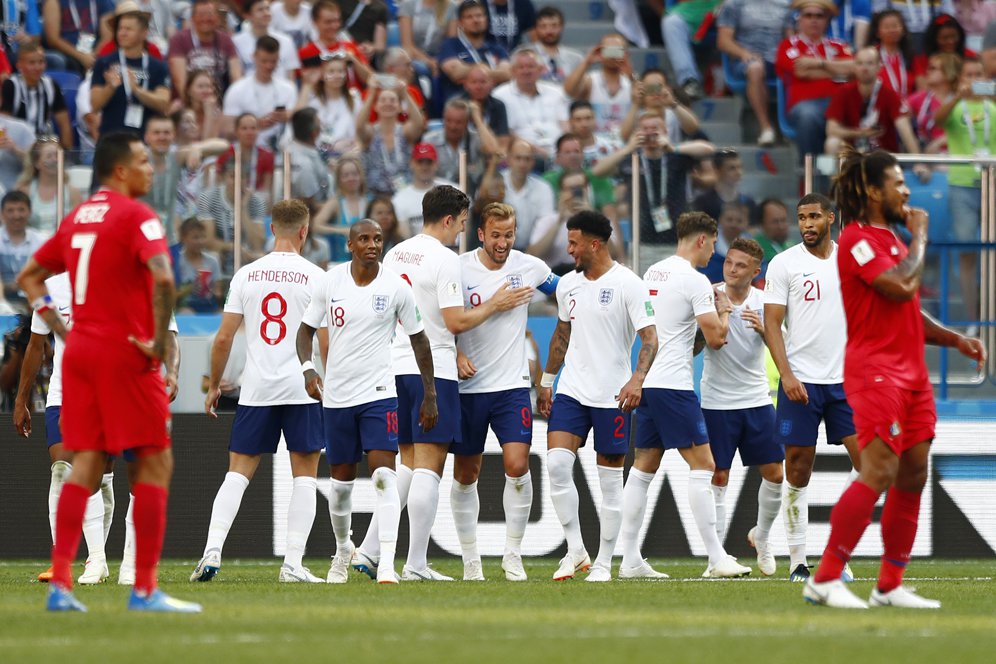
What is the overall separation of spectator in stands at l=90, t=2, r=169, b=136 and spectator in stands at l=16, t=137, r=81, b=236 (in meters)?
2.88

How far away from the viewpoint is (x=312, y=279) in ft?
36.8

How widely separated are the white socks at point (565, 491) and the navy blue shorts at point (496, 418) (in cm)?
25

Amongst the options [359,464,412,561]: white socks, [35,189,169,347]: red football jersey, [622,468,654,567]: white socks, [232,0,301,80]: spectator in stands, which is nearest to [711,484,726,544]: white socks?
[622,468,654,567]: white socks

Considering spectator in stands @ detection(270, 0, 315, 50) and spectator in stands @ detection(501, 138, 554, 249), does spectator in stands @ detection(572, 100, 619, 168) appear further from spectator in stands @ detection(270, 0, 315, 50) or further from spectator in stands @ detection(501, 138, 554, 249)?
spectator in stands @ detection(270, 0, 315, 50)

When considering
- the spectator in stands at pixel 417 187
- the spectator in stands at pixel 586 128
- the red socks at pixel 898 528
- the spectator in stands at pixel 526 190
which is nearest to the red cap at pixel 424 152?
the spectator in stands at pixel 417 187

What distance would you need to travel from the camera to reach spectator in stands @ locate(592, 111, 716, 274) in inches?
604

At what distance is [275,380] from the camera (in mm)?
11148

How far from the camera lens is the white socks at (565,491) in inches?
453

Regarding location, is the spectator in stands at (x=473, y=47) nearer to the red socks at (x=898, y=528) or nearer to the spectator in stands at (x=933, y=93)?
the spectator in stands at (x=933, y=93)

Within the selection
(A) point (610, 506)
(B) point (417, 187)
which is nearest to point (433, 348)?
(A) point (610, 506)

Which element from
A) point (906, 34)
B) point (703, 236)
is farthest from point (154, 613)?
point (906, 34)

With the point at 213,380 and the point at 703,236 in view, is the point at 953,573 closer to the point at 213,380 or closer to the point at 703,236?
the point at 703,236

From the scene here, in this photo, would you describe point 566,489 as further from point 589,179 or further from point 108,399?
point 589,179

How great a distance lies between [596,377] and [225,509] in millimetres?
2736
